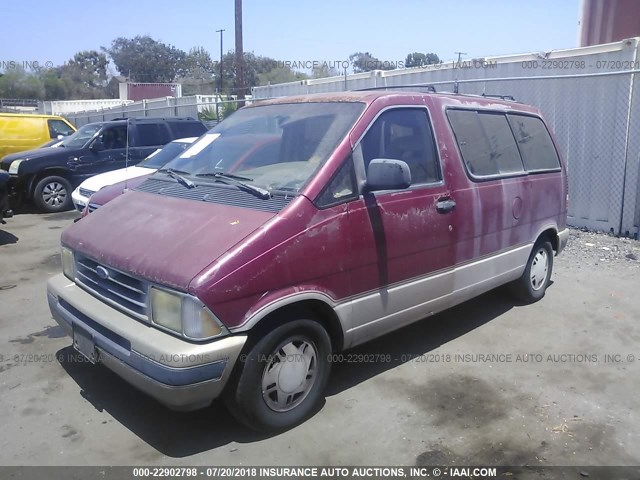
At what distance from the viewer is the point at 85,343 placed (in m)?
3.52

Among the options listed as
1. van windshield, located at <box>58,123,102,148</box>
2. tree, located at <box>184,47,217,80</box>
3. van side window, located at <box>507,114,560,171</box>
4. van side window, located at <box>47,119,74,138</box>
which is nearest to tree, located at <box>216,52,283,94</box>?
tree, located at <box>184,47,217,80</box>

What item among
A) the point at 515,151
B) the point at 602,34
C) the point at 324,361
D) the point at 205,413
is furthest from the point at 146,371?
the point at 602,34

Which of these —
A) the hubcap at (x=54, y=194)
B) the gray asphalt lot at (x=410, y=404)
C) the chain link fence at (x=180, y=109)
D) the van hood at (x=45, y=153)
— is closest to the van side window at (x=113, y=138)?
the van hood at (x=45, y=153)

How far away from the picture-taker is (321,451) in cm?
332

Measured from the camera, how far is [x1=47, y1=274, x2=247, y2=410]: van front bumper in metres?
2.95

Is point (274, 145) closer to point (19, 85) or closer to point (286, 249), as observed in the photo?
point (286, 249)

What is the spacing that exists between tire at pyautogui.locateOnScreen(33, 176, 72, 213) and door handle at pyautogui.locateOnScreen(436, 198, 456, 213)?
9.41 meters

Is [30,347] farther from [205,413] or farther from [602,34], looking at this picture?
[602,34]

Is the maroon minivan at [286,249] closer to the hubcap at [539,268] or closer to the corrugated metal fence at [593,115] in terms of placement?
the hubcap at [539,268]

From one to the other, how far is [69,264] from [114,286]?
73cm

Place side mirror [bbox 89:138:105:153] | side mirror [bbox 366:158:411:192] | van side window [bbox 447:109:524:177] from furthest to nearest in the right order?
side mirror [bbox 89:138:105:153], van side window [bbox 447:109:524:177], side mirror [bbox 366:158:411:192]

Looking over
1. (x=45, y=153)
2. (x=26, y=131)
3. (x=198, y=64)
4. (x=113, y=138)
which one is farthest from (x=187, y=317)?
(x=198, y=64)

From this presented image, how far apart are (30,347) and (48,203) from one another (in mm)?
→ 7296

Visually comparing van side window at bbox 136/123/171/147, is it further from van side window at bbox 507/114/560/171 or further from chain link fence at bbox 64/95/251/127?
van side window at bbox 507/114/560/171
